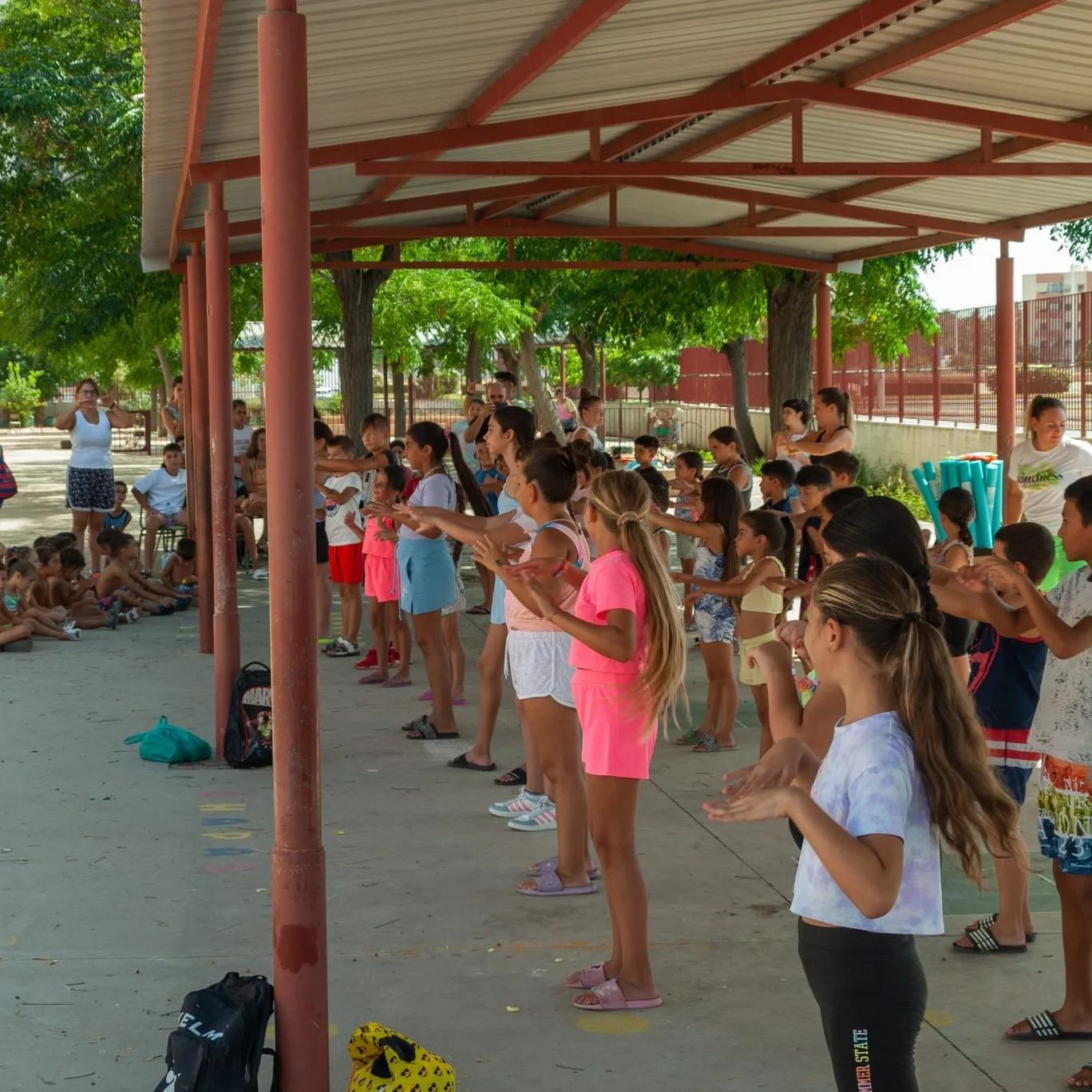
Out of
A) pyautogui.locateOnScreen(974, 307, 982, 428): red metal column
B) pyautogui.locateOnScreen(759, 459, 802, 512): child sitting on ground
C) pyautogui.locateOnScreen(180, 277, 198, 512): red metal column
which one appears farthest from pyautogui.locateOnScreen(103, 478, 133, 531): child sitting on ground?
pyautogui.locateOnScreen(974, 307, 982, 428): red metal column

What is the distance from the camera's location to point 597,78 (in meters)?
9.16

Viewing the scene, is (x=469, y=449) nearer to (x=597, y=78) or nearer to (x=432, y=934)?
(x=597, y=78)

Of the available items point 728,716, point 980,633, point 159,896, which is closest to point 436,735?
point 728,716

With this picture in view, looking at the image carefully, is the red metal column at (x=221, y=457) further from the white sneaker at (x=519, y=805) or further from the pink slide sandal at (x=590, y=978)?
the pink slide sandal at (x=590, y=978)

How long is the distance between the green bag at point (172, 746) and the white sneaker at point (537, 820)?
2218 millimetres

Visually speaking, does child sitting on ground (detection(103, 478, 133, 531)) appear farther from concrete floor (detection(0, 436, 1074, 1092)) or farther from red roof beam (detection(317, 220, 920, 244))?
concrete floor (detection(0, 436, 1074, 1092))

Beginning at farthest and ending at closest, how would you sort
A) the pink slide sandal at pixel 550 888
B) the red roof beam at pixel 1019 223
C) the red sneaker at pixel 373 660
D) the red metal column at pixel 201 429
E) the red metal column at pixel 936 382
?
the red metal column at pixel 936 382 < the red roof beam at pixel 1019 223 < the red metal column at pixel 201 429 < the red sneaker at pixel 373 660 < the pink slide sandal at pixel 550 888

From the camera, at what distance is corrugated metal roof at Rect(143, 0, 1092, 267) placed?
6.85 metres

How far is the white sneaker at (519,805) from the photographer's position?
7301mm

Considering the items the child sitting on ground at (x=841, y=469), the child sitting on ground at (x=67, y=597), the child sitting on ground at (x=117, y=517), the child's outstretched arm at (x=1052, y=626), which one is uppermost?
the child sitting on ground at (x=841, y=469)

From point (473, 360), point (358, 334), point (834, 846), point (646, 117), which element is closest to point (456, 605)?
point (646, 117)

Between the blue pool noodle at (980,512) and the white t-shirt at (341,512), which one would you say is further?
the blue pool noodle at (980,512)

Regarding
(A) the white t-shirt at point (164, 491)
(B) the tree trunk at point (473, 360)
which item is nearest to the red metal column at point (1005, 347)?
(A) the white t-shirt at point (164, 491)

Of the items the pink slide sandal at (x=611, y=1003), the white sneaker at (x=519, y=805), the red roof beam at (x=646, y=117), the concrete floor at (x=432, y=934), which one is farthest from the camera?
the red roof beam at (x=646, y=117)
